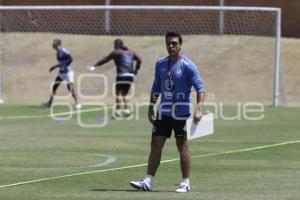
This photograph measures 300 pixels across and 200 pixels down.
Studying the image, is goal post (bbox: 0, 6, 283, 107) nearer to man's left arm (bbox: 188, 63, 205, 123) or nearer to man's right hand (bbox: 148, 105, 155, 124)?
man's right hand (bbox: 148, 105, 155, 124)

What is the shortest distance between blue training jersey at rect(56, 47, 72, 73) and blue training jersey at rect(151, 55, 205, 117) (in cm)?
1716

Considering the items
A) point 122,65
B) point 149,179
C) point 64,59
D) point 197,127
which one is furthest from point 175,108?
point 64,59

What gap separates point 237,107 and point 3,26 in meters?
9.27

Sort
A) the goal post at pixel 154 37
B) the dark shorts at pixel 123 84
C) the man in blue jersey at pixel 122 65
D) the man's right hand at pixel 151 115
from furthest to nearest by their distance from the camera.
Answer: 1. the goal post at pixel 154 37
2. the dark shorts at pixel 123 84
3. the man in blue jersey at pixel 122 65
4. the man's right hand at pixel 151 115

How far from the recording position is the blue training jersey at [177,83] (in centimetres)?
1288

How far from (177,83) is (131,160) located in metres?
4.23

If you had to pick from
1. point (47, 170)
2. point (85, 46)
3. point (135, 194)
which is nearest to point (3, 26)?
point (85, 46)

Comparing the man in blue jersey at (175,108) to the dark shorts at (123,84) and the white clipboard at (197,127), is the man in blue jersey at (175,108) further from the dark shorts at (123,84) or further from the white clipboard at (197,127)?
the dark shorts at (123,84)

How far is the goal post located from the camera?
37594mm

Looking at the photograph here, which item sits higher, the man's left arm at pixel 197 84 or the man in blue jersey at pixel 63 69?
the man's left arm at pixel 197 84

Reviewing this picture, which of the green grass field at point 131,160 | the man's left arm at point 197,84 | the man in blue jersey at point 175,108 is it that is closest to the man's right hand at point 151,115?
the man in blue jersey at point 175,108

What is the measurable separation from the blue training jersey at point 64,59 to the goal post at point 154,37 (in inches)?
219

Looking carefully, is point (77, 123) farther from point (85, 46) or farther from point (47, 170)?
point (85, 46)

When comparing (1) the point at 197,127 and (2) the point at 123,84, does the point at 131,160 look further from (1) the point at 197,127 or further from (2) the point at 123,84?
(2) the point at 123,84
